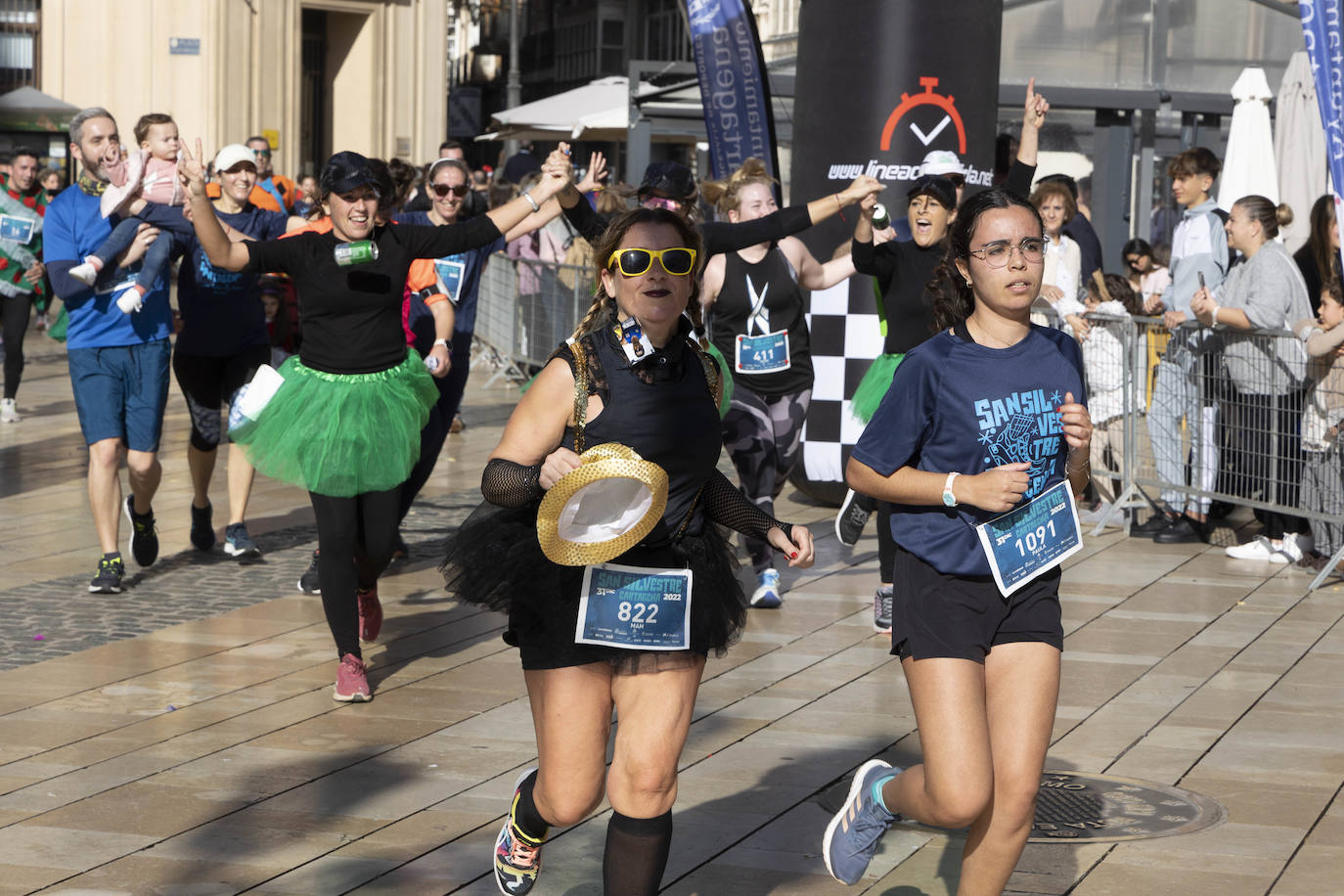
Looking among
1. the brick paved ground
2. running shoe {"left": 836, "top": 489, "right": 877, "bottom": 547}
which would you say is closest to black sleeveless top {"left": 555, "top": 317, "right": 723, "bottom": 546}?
the brick paved ground

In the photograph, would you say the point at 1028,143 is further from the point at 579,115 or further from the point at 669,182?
the point at 579,115

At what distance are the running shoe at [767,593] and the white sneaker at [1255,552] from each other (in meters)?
3.02

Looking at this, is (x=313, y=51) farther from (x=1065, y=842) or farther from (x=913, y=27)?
(x=1065, y=842)

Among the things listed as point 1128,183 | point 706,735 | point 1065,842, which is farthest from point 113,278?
point 1128,183

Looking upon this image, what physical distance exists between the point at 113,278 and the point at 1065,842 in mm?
5472

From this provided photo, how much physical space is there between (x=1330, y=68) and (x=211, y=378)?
221 inches

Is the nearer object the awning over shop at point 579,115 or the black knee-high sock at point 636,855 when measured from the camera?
the black knee-high sock at point 636,855

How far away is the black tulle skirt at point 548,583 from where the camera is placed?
13.7 feet

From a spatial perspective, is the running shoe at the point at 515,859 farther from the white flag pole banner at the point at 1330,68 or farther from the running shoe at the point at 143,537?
the white flag pole banner at the point at 1330,68

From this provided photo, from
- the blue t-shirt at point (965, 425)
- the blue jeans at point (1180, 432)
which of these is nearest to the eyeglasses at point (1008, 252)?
the blue t-shirt at point (965, 425)

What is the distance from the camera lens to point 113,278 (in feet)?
28.1

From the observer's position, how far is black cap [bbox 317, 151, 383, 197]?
669cm

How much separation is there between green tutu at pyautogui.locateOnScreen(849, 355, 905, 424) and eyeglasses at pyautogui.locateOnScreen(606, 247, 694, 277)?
3833 mm

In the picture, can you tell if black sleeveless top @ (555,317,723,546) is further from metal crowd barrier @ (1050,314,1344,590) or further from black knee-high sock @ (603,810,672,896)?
metal crowd barrier @ (1050,314,1344,590)
